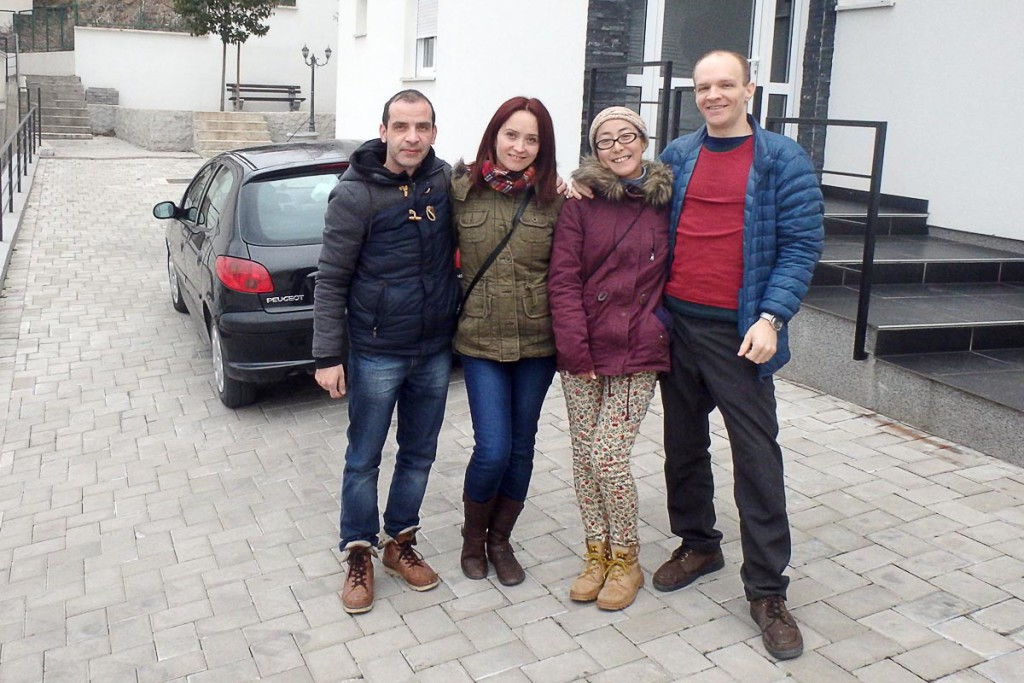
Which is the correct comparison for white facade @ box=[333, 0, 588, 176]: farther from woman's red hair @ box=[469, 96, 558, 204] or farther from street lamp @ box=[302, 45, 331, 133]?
street lamp @ box=[302, 45, 331, 133]

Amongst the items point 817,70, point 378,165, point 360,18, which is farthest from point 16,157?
point 378,165

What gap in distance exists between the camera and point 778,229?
354 centimetres

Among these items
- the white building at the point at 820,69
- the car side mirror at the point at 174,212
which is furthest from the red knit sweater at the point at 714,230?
the car side mirror at the point at 174,212

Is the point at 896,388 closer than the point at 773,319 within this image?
No

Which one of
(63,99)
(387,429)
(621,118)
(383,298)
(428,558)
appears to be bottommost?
(428,558)

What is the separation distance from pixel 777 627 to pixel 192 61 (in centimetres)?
2516

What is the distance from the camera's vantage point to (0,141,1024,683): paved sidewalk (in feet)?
12.0

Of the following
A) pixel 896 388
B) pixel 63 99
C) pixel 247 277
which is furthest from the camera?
pixel 63 99

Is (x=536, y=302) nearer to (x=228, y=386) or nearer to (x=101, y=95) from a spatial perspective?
(x=228, y=386)

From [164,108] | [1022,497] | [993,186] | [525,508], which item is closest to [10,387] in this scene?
[525,508]

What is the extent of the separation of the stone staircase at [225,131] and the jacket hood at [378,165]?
2049cm

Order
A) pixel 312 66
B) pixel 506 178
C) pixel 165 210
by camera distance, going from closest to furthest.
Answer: pixel 506 178 → pixel 165 210 → pixel 312 66

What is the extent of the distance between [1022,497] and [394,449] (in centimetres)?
311

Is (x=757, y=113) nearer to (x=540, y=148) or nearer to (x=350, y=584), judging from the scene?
(x=540, y=148)
